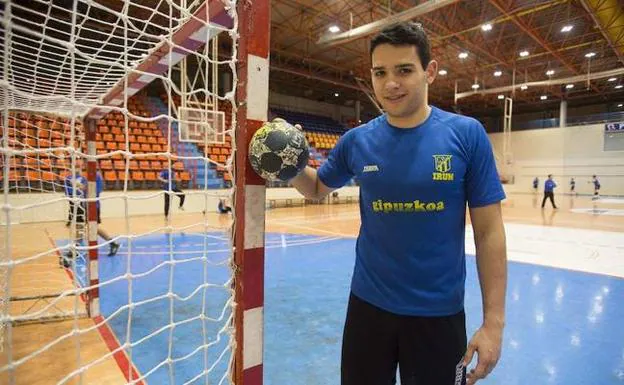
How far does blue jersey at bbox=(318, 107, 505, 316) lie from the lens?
53.7 inches

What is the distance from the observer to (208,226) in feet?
5.40

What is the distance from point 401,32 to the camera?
4.42ft

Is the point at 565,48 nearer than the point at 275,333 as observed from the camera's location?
No

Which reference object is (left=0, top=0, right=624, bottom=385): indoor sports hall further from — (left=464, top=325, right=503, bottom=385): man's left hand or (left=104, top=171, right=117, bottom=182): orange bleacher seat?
(left=464, top=325, right=503, bottom=385): man's left hand

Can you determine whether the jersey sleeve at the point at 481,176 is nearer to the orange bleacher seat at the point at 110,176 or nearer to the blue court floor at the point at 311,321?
the blue court floor at the point at 311,321

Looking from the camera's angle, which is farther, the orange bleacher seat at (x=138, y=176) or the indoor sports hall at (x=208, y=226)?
the orange bleacher seat at (x=138, y=176)

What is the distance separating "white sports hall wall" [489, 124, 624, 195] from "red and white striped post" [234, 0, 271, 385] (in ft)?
78.8

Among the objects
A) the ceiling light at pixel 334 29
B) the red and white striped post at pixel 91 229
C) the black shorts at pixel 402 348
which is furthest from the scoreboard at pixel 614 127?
the red and white striped post at pixel 91 229

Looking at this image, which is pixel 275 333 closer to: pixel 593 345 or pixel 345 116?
pixel 593 345

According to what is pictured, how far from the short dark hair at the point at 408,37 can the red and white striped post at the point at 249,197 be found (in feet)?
1.50

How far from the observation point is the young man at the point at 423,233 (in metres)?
1.36

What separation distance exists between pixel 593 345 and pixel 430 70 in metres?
3.00

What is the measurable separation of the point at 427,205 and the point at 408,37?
2.08ft

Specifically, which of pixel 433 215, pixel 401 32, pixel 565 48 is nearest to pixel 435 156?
pixel 433 215
